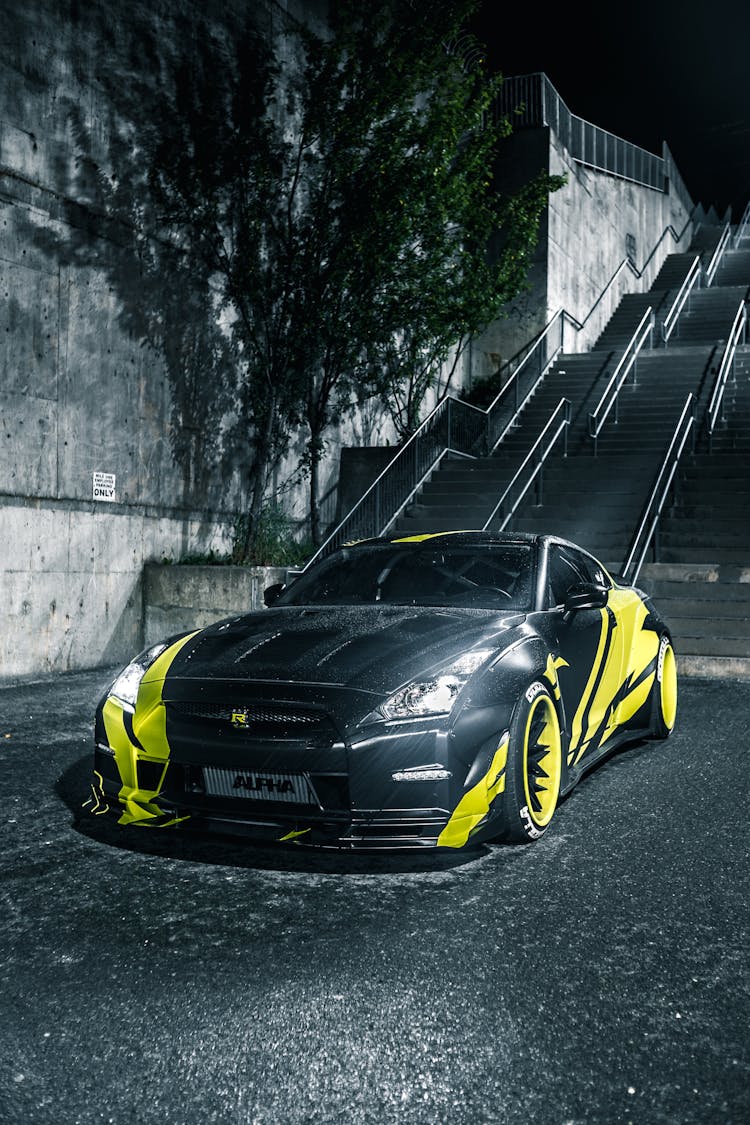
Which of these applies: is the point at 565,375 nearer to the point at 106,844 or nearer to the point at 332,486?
the point at 332,486

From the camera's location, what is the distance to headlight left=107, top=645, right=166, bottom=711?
463cm

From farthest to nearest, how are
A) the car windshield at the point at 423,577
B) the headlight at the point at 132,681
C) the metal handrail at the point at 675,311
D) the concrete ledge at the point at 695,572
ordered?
1. the metal handrail at the point at 675,311
2. the concrete ledge at the point at 695,572
3. the car windshield at the point at 423,577
4. the headlight at the point at 132,681

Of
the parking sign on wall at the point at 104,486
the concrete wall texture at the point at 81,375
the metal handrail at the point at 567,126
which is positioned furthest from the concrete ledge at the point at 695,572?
the metal handrail at the point at 567,126

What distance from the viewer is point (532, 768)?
4742mm

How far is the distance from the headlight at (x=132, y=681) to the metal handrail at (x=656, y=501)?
7439mm

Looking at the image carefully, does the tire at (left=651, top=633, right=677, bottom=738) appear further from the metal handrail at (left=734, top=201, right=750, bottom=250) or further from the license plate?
the metal handrail at (left=734, top=201, right=750, bottom=250)

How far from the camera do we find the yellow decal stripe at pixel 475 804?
4116 millimetres

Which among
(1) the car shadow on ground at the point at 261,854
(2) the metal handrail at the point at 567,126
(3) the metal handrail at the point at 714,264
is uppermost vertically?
(2) the metal handrail at the point at 567,126

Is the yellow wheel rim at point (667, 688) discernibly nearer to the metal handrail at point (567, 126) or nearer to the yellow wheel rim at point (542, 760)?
the yellow wheel rim at point (542, 760)

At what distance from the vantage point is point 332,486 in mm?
17062

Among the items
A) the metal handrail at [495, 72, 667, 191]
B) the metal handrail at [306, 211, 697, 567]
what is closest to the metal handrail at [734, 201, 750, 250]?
the metal handrail at [495, 72, 667, 191]

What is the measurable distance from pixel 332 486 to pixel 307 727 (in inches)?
514

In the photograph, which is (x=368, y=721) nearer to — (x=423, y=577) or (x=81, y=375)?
(x=423, y=577)

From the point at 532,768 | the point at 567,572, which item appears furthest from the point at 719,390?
the point at 532,768
